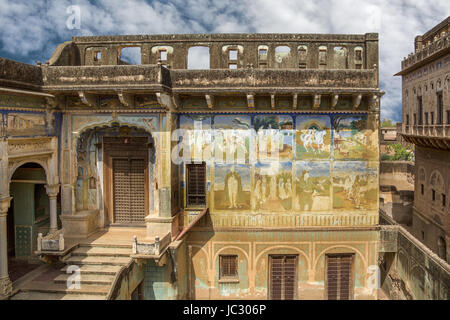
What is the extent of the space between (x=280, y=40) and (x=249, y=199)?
678cm

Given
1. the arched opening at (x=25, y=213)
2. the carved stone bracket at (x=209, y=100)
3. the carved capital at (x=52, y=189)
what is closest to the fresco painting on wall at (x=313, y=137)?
the carved stone bracket at (x=209, y=100)

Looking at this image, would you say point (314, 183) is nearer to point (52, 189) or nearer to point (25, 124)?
point (52, 189)

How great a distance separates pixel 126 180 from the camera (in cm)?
1391

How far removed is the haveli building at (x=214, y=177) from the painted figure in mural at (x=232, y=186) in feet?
0.13

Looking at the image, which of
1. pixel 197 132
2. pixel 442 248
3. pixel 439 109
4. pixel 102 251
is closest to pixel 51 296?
pixel 102 251

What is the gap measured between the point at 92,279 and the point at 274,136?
7.93 meters

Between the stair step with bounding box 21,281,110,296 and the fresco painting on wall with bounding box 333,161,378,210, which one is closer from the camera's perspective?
the stair step with bounding box 21,281,110,296

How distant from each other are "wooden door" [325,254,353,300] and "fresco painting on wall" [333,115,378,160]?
3.92 m

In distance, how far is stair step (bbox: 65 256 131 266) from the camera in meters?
11.4

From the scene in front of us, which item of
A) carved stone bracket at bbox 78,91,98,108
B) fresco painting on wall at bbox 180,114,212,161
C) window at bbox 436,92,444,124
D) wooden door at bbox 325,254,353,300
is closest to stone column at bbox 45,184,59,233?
carved stone bracket at bbox 78,91,98,108

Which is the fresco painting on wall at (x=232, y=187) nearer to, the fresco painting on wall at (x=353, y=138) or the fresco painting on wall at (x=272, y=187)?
the fresco painting on wall at (x=272, y=187)

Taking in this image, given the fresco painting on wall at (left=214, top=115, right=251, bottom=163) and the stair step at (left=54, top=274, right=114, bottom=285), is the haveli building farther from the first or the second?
the stair step at (left=54, top=274, right=114, bottom=285)

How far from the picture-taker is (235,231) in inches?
523

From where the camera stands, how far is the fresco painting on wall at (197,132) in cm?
1317
